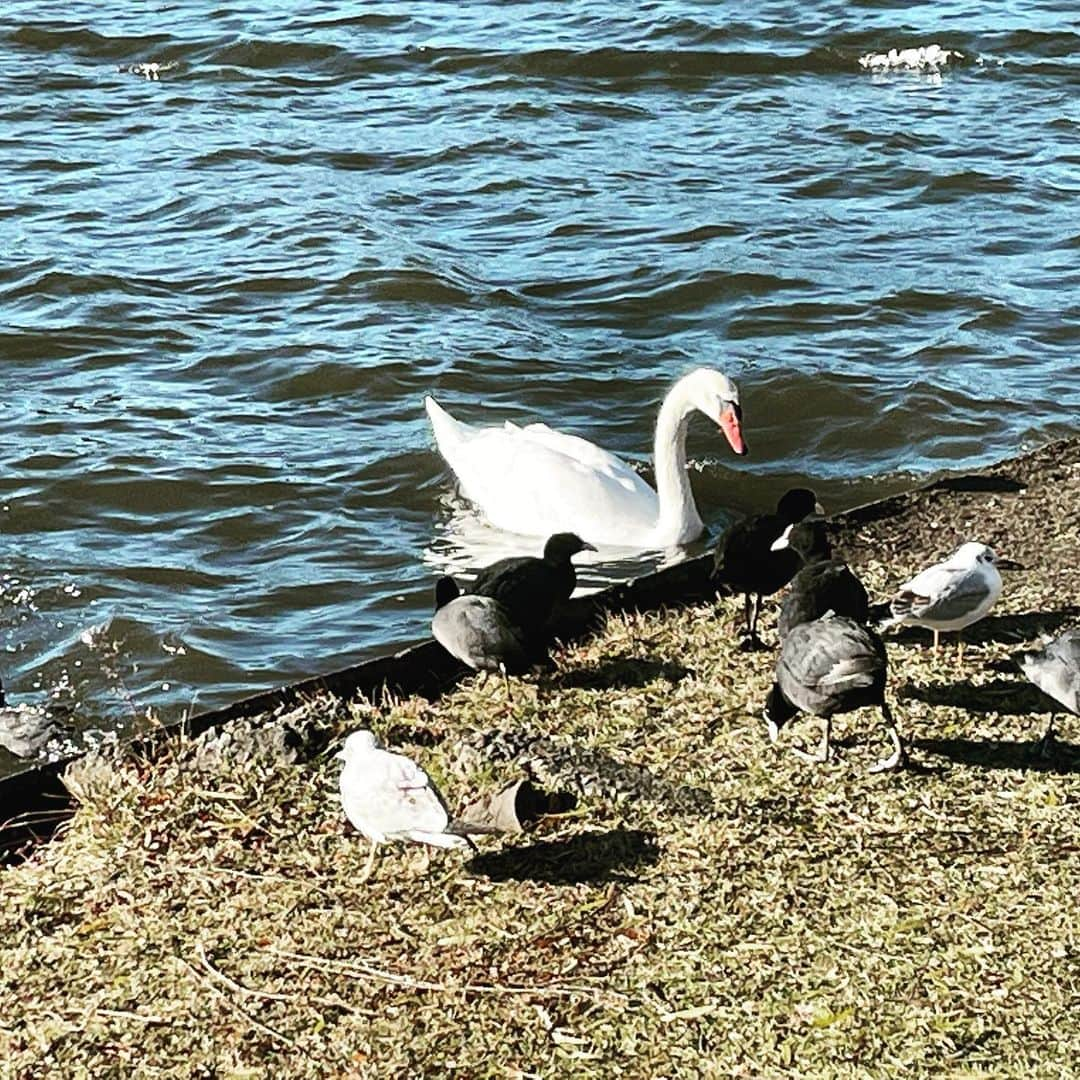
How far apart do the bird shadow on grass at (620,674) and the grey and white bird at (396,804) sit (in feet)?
4.35

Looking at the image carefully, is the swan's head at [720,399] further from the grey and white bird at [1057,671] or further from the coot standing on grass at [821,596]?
the grey and white bird at [1057,671]

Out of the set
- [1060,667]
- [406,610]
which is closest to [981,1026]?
[1060,667]

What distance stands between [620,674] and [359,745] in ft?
4.84

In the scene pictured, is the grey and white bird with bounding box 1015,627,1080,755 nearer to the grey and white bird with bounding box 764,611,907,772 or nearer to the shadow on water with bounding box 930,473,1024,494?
the grey and white bird with bounding box 764,611,907,772

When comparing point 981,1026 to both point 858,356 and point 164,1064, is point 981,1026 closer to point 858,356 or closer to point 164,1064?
point 164,1064

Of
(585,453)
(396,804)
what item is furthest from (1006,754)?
(585,453)

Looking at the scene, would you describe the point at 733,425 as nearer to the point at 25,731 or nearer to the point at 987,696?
the point at 987,696

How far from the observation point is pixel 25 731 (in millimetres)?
7160

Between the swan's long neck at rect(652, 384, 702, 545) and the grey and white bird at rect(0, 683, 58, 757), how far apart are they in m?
3.90

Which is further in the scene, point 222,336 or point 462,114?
point 462,114

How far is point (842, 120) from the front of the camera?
57.1ft

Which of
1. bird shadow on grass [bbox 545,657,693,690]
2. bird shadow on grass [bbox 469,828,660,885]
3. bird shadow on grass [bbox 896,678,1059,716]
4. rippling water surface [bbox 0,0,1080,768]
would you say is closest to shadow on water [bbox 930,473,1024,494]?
bird shadow on grass [bbox 896,678,1059,716]

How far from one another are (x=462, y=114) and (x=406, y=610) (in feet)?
30.4

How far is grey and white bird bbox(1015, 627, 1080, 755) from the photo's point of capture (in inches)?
226
